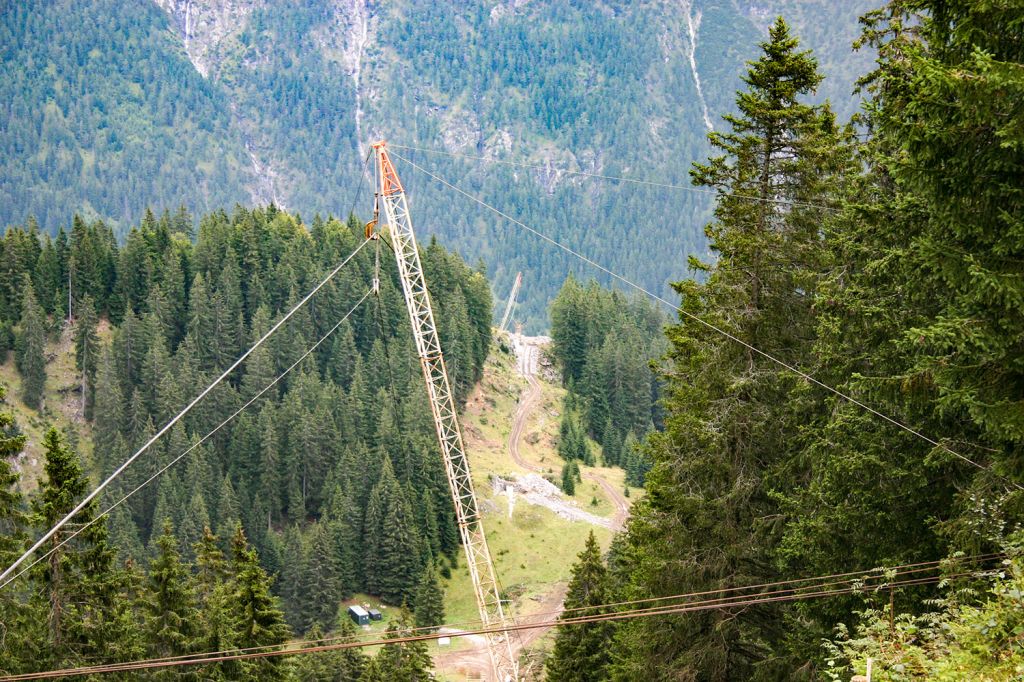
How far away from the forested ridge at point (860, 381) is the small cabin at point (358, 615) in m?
54.3

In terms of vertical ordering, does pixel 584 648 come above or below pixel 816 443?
above

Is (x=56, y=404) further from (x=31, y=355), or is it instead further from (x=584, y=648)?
(x=584, y=648)

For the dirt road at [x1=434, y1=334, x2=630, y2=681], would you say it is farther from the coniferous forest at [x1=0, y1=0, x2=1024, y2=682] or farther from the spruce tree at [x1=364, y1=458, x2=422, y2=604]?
the coniferous forest at [x1=0, y1=0, x2=1024, y2=682]

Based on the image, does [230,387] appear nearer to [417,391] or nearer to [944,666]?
[417,391]

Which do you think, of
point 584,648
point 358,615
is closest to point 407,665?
point 584,648

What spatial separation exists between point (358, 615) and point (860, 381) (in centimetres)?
6911

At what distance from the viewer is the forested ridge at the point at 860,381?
12.3 m

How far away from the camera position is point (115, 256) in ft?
377

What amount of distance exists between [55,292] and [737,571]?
105 meters

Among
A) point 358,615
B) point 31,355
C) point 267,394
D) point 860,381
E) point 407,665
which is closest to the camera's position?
point 860,381

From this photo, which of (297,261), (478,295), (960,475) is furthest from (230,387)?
(960,475)

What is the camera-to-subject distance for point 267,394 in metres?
103

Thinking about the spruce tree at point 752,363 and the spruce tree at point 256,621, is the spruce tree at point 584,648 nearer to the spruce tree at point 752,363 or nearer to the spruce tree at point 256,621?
the spruce tree at point 256,621

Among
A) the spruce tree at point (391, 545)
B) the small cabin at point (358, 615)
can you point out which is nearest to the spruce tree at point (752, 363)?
the small cabin at point (358, 615)
